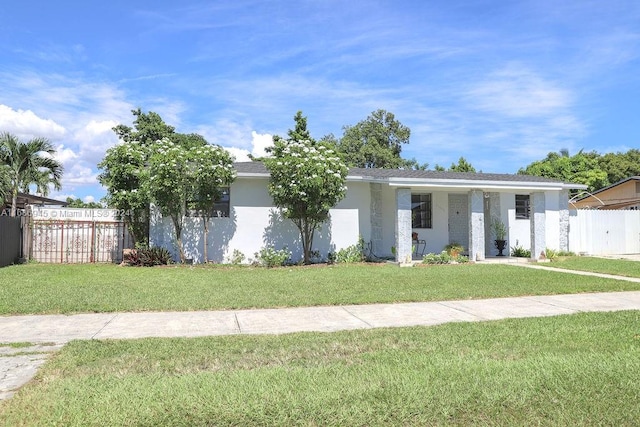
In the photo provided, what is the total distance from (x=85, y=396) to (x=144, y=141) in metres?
30.0

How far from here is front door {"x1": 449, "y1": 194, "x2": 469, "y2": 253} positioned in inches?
765

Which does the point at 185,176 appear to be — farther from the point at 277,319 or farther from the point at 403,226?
the point at 277,319

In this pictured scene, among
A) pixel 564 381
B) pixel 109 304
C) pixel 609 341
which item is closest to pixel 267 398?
pixel 564 381

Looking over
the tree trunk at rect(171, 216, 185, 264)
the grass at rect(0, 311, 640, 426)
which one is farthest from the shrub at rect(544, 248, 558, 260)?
the tree trunk at rect(171, 216, 185, 264)

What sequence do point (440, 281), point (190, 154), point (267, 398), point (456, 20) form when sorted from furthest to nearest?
point (190, 154), point (456, 20), point (440, 281), point (267, 398)

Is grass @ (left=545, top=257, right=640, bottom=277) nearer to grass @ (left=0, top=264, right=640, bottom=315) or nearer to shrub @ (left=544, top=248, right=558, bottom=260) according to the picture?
shrub @ (left=544, top=248, right=558, bottom=260)

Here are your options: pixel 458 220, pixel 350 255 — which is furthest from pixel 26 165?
pixel 458 220

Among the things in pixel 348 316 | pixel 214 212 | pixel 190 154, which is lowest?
pixel 348 316

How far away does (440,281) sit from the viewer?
11.7m

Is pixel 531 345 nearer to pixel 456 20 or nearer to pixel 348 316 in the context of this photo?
pixel 348 316

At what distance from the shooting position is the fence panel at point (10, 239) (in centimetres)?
1534

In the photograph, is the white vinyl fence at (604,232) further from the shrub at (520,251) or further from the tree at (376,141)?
the tree at (376,141)

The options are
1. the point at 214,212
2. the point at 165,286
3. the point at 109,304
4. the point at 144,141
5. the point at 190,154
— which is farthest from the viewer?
the point at 144,141

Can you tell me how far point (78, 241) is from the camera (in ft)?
57.2
